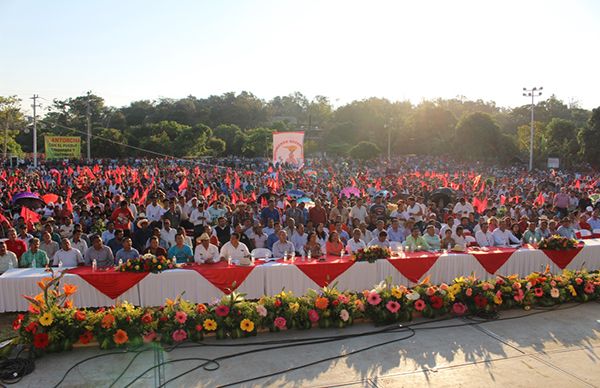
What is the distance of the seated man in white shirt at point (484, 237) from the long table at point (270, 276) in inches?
29.0

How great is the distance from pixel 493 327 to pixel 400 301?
4.68 ft

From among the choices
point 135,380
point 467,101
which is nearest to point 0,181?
point 135,380

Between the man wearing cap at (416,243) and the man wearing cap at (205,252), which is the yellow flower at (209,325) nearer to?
the man wearing cap at (205,252)

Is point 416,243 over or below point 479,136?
below

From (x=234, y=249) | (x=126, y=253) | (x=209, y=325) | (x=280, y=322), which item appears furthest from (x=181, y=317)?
(x=126, y=253)

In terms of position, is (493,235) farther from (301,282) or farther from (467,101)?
(467,101)

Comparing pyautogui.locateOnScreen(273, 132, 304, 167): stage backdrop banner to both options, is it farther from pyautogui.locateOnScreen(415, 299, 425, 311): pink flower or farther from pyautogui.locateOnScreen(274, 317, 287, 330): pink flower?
pyautogui.locateOnScreen(274, 317, 287, 330): pink flower

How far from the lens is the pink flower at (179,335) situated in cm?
653

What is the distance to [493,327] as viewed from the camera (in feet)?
24.2

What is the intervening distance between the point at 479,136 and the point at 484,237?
4688cm

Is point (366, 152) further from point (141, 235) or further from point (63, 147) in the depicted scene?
point (141, 235)

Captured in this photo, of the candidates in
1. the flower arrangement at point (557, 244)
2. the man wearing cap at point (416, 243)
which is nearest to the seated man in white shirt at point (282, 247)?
the man wearing cap at point (416, 243)

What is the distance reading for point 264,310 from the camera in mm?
6918

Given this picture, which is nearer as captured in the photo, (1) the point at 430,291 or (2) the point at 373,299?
(2) the point at 373,299
